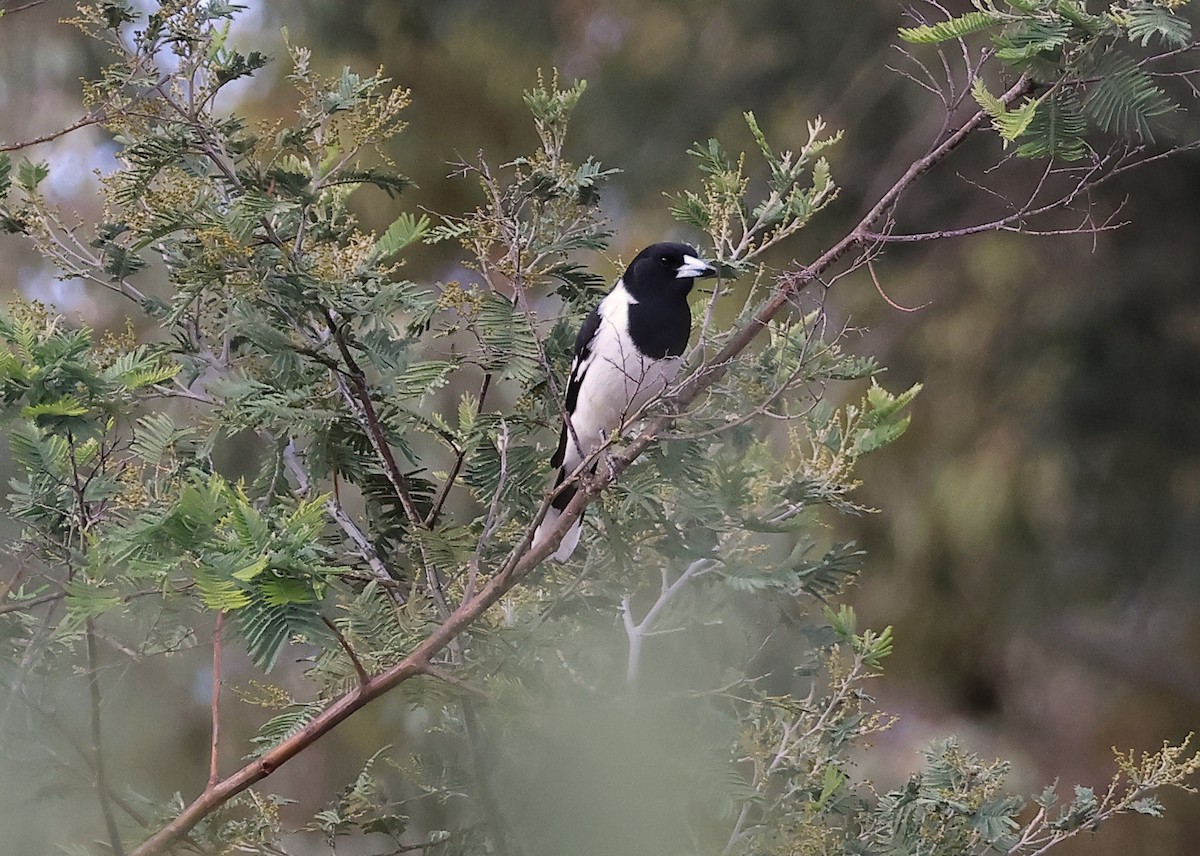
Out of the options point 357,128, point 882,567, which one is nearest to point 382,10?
point 882,567

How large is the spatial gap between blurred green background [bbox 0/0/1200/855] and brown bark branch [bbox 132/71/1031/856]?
1.83 meters

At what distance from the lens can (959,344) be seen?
327 cm

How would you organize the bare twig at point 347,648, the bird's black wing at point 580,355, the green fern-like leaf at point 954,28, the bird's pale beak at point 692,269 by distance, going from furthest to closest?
the bird's pale beak at point 692,269 < the bird's black wing at point 580,355 < the green fern-like leaf at point 954,28 < the bare twig at point 347,648

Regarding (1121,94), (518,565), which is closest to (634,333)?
(518,565)

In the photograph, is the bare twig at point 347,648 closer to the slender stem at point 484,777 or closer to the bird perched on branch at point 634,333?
the slender stem at point 484,777

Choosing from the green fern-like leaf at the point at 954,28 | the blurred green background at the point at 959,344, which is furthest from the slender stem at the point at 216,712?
the blurred green background at the point at 959,344

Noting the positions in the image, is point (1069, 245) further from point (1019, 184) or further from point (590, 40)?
point (590, 40)

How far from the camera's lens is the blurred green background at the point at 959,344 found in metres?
3.25

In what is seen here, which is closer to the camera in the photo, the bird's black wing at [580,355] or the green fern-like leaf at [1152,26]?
the green fern-like leaf at [1152,26]

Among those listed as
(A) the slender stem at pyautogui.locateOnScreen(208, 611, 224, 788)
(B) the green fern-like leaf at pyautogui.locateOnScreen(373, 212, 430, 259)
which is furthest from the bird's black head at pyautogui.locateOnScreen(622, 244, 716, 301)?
(A) the slender stem at pyautogui.locateOnScreen(208, 611, 224, 788)

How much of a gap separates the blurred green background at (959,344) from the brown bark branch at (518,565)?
1825 mm

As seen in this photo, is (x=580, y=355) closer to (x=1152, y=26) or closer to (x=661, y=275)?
(x=661, y=275)

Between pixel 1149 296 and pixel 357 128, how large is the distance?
243cm

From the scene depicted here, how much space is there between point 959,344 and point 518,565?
7.41 feet
